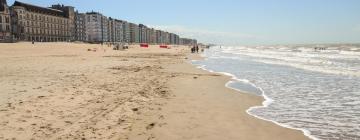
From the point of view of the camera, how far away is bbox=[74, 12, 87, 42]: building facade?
15107 cm

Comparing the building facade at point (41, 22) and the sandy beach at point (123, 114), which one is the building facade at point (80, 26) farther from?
the sandy beach at point (123, 114)

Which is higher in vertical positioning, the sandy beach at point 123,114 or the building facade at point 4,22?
the building facade at point 4,22

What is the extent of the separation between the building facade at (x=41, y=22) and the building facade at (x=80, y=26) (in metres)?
20.9

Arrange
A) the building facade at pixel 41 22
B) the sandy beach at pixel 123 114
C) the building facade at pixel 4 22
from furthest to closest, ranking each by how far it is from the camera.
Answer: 1. the building facade at pixel 41 22
2. the building facade at pixel 4 22
3. the sandy beach at pixel 123 114

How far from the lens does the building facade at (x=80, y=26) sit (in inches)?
5948

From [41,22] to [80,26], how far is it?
48.9 m

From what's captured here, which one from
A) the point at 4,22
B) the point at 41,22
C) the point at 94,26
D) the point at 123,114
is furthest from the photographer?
the point at 94,26

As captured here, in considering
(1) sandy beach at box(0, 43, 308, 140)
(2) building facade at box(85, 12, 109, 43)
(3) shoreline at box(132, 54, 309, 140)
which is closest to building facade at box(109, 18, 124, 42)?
(2) building facade at box(85, 12, 109, 43)

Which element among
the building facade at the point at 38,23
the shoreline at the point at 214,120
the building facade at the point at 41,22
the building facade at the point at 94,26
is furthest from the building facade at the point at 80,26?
the shoreline at the point at 214,120

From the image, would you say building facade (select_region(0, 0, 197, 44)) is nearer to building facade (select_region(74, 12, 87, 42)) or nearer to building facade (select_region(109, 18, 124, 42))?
building facade (select_region(74, 12, 87, 42))

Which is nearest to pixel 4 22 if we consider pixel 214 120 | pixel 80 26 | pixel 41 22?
pixel 41 22

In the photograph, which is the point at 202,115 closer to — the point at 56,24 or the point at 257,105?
the point at 257,105

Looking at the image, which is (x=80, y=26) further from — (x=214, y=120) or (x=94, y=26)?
(x=214, y=120)

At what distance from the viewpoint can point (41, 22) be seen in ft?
350
